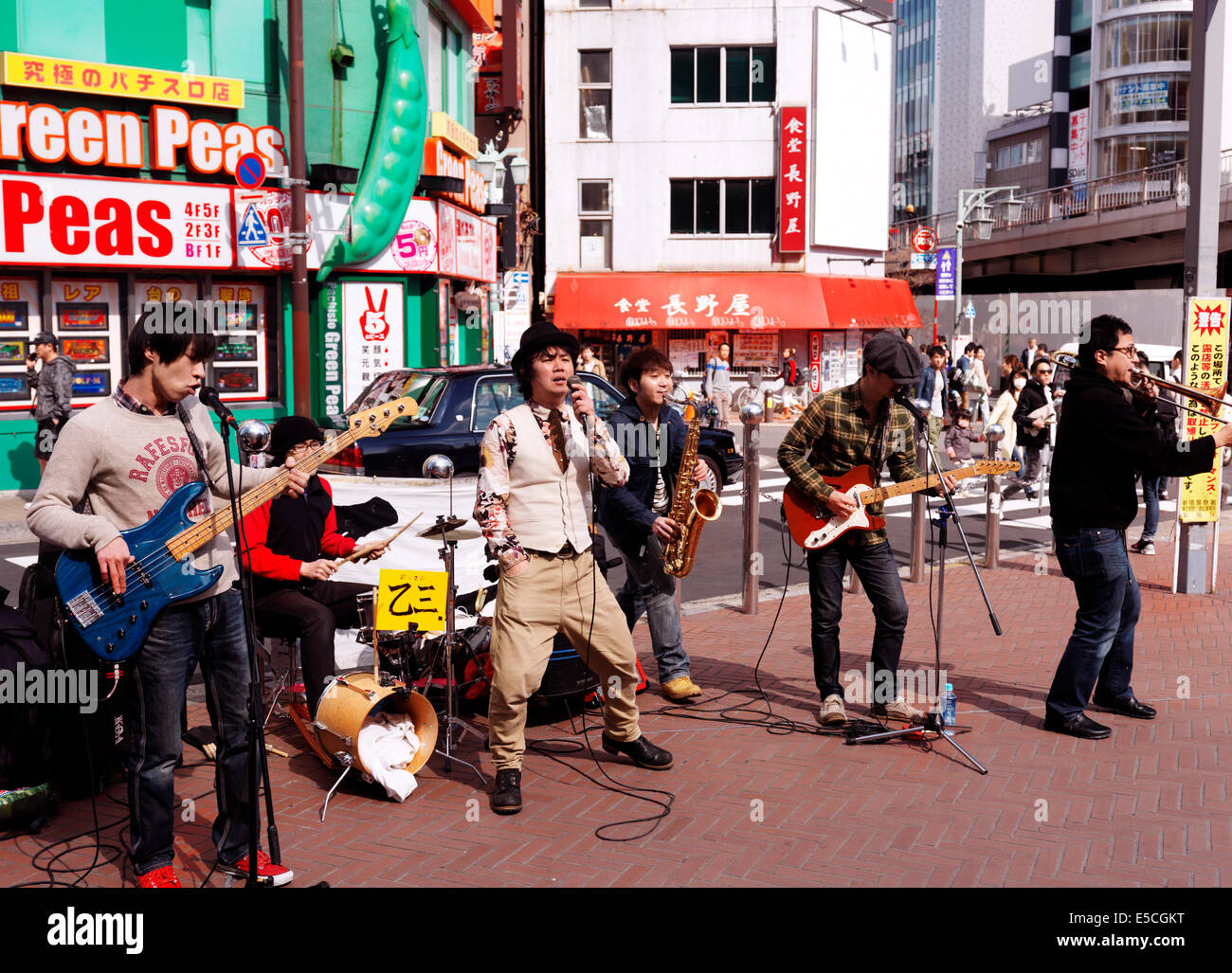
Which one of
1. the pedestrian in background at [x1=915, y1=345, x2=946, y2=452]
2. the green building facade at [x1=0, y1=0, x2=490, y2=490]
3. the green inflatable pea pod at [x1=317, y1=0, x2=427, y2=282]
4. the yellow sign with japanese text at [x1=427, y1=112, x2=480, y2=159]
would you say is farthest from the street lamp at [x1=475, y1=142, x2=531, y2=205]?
the pedestrian in background at [x1=915, y1=345, x2=946, y2=452]

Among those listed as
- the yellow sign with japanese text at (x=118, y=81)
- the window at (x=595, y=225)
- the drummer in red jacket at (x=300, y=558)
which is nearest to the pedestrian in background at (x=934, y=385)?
the yellow sign with japanese text at (x=118, y=81)

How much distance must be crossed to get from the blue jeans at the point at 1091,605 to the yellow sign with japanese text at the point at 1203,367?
3.58 m

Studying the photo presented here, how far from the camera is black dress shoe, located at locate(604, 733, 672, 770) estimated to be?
565 centimetres

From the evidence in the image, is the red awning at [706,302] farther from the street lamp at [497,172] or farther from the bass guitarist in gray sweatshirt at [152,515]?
the bass guitarist in gray sweatshirt at [152,515]

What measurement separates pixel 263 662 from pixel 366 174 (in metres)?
13.5

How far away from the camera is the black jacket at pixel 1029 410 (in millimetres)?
13359

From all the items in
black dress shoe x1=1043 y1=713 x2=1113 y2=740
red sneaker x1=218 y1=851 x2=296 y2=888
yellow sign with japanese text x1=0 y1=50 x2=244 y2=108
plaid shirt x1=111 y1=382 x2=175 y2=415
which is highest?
yellow sign with japanese text x1=0 y1=50 x2=244 y2=108

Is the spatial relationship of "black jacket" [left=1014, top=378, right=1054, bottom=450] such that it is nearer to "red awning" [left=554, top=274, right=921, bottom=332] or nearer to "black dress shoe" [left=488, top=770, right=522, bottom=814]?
"black dress shoe" [left=488, top=770, right=522, bottom=814]

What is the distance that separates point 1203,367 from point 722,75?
27.2 meters

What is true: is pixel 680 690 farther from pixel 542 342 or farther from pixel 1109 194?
pixel 1109 194

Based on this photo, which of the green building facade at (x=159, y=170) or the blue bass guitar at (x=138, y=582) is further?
the green building facade at (x=159, y=170)

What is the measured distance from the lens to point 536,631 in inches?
206

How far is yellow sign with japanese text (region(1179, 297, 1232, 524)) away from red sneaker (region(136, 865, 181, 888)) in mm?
7774

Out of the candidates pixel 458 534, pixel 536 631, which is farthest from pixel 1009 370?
pixel 536 631
